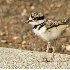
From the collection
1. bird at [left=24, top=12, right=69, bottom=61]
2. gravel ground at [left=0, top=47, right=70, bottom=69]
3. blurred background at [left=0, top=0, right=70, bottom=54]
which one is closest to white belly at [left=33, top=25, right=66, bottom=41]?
bird at [left=24, top=12, right=69, bottom=61]

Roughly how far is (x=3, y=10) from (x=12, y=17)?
0.51 m

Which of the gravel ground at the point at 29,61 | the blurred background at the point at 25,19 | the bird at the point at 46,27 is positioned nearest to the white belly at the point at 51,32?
the bird at the point at 46,27

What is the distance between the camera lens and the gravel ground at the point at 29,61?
6.02m

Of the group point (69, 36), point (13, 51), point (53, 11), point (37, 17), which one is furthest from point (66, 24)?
point (53, 11)

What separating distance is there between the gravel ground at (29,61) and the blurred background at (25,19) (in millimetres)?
1253

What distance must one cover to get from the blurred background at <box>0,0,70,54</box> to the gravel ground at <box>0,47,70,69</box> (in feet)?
4.11

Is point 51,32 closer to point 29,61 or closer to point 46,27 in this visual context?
point 46,27

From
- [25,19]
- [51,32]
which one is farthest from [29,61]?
[25,19]

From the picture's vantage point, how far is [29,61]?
6.32 meters

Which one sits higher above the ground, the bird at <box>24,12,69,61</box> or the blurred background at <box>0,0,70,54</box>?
the bird at <box>24,12,69,61</box>

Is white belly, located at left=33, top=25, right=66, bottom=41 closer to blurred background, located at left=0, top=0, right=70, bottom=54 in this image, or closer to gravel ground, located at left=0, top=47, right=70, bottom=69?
gravel ground, located at left=0, top=47, right=70, bottom=69

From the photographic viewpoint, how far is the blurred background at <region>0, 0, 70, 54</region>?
8.60m

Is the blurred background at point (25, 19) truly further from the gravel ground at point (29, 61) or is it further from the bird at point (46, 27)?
the bird at point (46, 27)

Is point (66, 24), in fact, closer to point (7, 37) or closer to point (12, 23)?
point (7, 37)
